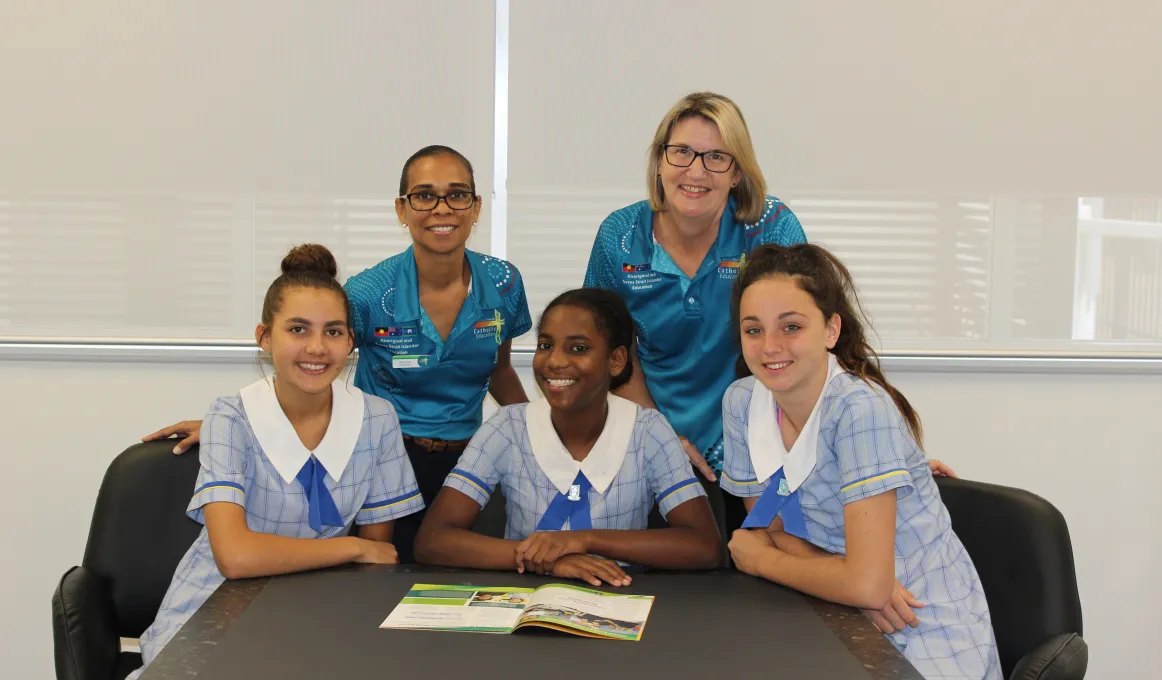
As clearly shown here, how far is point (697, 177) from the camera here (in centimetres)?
229

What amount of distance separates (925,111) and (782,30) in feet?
1.60

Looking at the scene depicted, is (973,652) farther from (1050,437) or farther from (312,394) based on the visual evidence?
(1050,437)

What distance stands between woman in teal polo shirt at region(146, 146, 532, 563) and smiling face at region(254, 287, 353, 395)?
19cm

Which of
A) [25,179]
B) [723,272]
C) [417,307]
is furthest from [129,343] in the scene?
[723,272]

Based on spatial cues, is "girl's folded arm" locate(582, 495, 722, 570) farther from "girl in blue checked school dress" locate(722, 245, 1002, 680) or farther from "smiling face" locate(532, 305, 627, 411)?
"smiling face" locate(532, 305, 627, 411)

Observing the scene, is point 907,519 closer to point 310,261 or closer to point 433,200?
point 433,200

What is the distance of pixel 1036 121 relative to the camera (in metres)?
3.07

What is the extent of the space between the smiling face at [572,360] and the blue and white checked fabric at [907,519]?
0.43 meters

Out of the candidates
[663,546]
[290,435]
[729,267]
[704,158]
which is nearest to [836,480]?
[663,546]

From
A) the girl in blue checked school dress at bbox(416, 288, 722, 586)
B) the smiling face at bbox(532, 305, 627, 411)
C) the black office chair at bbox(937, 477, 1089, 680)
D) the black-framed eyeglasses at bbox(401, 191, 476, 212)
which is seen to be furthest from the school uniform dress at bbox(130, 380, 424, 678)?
the black office chair at bbox(937, 477, 1089, 680)

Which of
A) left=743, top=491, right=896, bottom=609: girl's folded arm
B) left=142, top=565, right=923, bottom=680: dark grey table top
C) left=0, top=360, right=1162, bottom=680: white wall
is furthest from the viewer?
left=0, top=360, right=1162, bottom=680: white wall

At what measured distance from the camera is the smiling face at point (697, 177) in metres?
2.29

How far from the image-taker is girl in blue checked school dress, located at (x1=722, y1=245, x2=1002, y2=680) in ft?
5.61

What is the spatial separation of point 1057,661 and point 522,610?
33.4 inches
